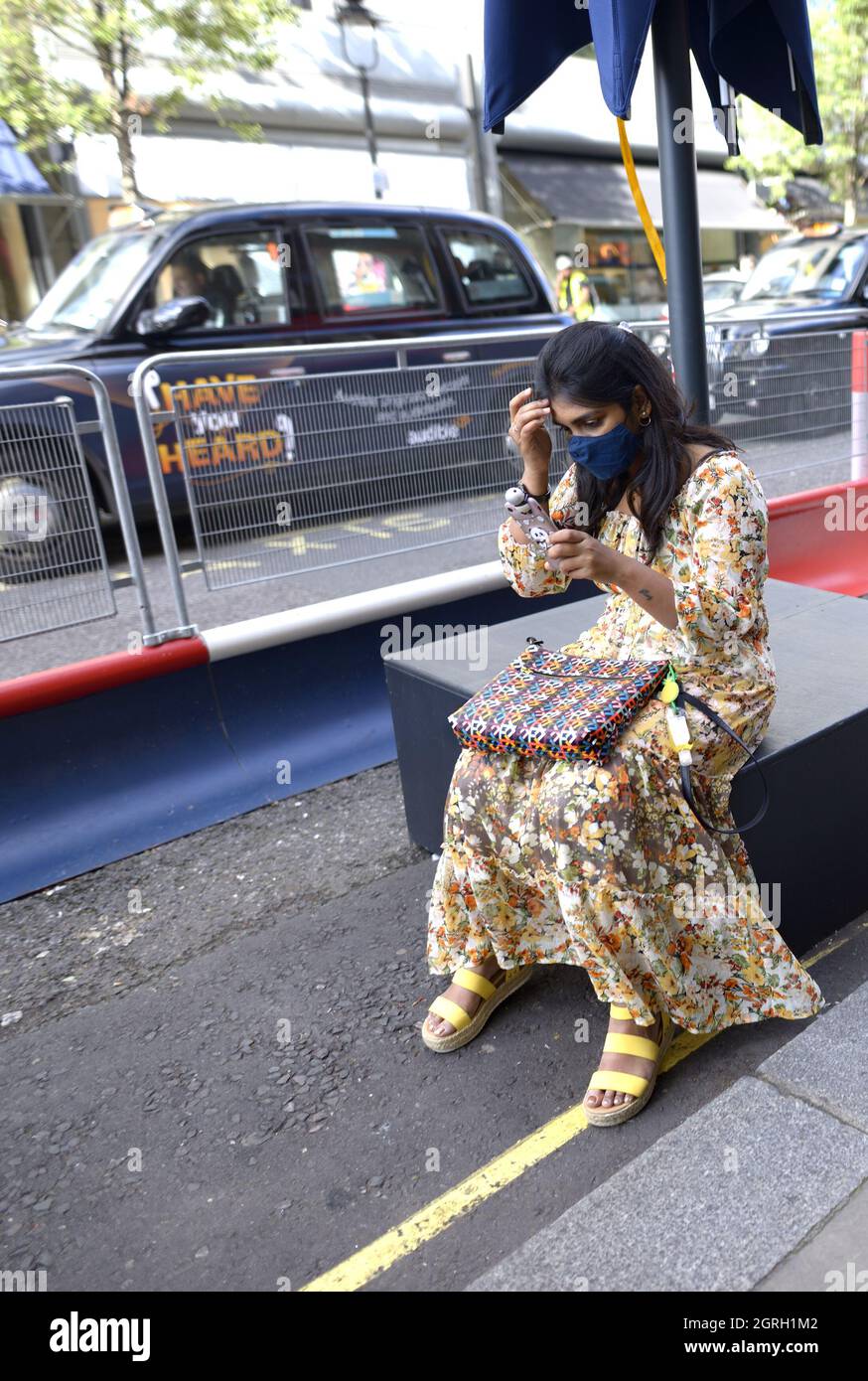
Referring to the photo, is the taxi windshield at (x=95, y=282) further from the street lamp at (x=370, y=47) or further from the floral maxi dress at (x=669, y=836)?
the street lamp at (x=370, y=47)

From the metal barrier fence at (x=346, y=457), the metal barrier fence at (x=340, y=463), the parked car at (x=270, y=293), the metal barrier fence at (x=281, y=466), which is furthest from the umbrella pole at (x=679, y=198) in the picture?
the parked car at (x=270, y=293)

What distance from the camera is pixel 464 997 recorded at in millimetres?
2859

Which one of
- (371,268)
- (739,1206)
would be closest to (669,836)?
(739,1206)

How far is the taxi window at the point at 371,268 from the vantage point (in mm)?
8156

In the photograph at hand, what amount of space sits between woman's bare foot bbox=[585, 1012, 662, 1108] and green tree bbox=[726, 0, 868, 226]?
778 inches

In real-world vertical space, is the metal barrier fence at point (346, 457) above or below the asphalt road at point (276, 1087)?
above

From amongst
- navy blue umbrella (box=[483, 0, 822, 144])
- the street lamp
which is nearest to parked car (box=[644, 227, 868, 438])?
navy blue umbrella (box=[483, 0, 822, 144])

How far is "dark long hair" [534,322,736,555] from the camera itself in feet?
8.32

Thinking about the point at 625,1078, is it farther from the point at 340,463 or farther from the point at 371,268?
the point at 371,268

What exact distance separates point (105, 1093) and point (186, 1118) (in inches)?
10.2

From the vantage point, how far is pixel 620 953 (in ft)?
8.30

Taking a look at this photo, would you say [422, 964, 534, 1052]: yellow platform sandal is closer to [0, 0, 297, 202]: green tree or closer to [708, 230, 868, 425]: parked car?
[708, 230, 868, 425]: parked car

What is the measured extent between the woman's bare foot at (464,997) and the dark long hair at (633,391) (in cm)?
114
